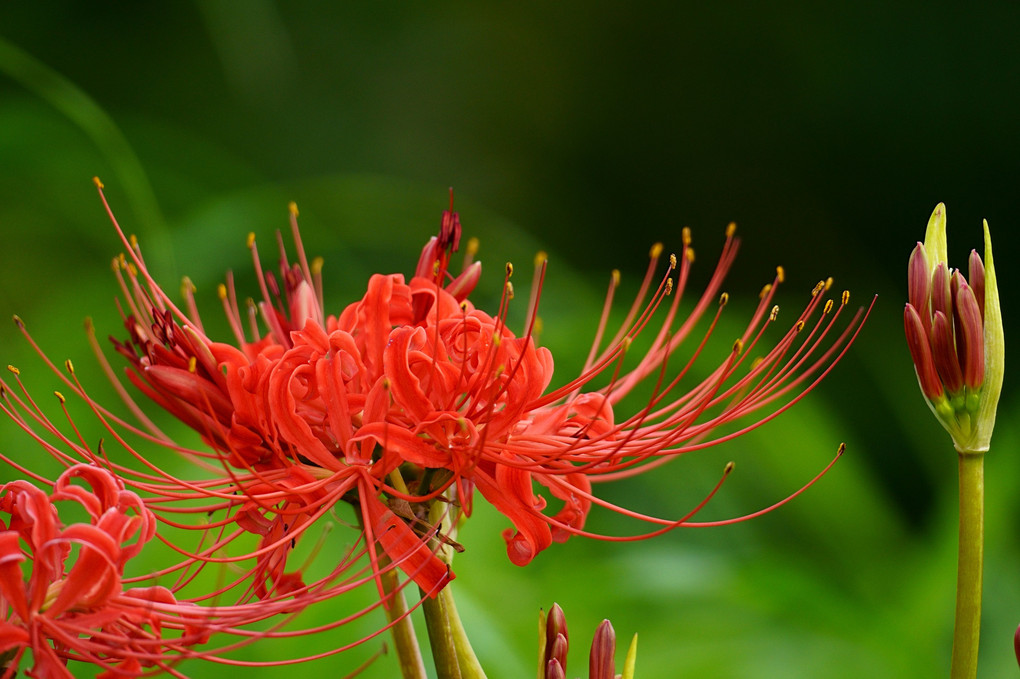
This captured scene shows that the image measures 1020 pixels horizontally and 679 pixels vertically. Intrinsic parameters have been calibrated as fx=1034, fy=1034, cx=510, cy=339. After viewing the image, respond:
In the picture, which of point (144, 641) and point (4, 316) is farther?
point (4, 316)

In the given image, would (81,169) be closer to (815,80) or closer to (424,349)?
(424,349)

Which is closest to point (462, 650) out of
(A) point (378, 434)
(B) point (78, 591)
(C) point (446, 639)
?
(C) point (446, 639)

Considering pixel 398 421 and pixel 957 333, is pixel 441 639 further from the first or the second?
pixel 957 333

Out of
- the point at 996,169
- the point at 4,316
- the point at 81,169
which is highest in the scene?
the point at 996,169

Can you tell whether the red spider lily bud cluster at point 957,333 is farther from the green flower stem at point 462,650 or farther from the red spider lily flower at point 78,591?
the red spider lily flower at point 78,591

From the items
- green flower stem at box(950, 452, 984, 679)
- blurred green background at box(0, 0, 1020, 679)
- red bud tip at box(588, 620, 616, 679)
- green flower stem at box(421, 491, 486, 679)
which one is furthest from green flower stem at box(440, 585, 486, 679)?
blurred green background at box(0, 0, 1020, 679)

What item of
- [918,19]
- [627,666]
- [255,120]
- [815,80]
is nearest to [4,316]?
[255,120]

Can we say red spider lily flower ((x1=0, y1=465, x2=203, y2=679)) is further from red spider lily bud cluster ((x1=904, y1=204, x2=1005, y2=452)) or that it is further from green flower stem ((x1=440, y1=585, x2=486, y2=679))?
red spider lily bud cluster ((x1=904, y1=204, x2=1005, y2=452))

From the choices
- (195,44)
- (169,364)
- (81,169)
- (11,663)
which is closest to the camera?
(11,663)
